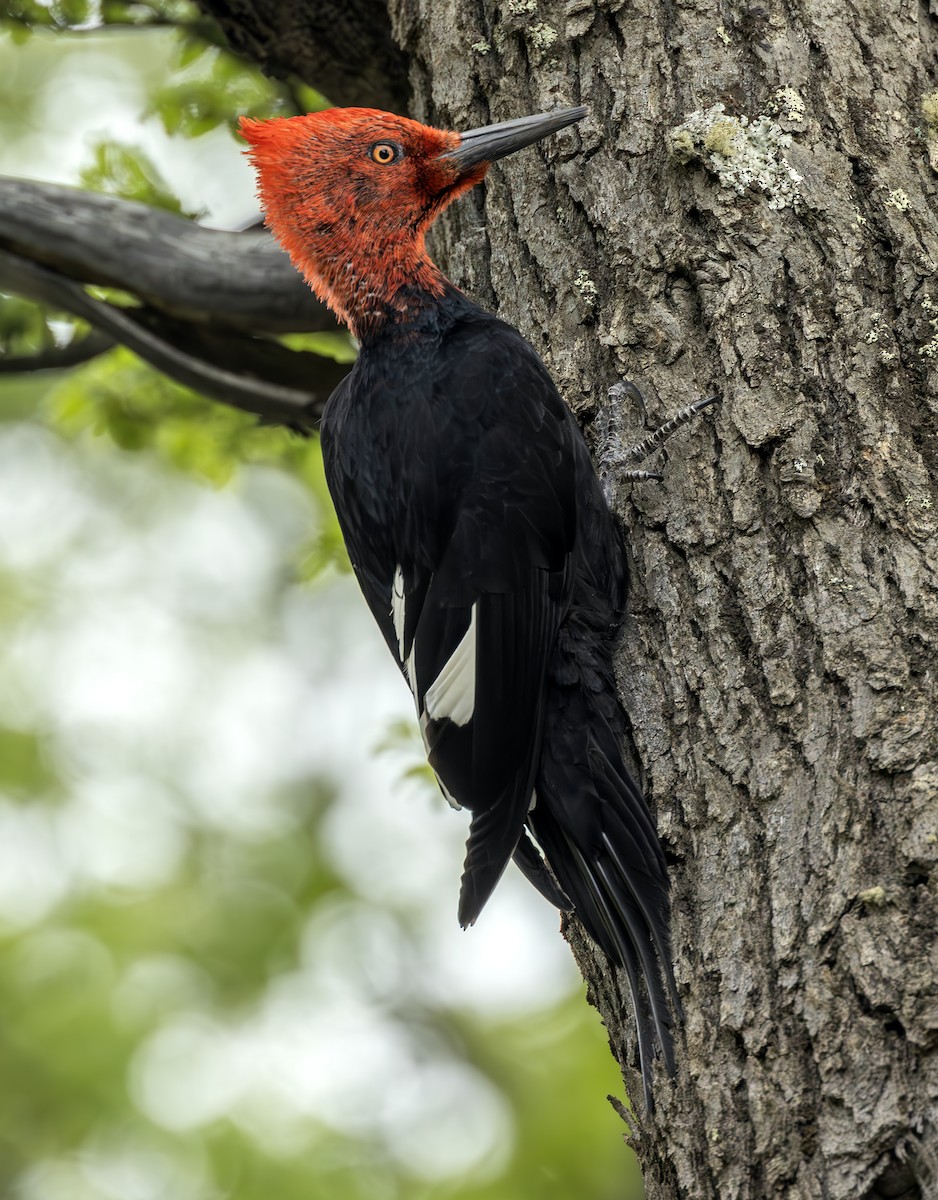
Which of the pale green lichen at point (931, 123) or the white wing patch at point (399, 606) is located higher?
the pale green lichen at point (931, 123)

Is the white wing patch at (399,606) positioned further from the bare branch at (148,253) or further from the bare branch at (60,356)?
the bare branch at (60,356)

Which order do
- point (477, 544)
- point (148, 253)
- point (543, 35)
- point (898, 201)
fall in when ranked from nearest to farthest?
point (898, 201) → point (477, 544) → point (543, 35) → point (148, 253)

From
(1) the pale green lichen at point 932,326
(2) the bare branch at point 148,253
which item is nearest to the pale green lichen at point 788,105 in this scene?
(1) the pale green lichen at point 932,326

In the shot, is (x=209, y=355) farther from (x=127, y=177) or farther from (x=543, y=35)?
(x=543, y=35)

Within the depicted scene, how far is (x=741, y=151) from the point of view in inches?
90.4

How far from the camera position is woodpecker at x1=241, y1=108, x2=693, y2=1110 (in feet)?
7.06

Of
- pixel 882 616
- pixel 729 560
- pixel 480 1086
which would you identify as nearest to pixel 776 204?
pixel 729 560

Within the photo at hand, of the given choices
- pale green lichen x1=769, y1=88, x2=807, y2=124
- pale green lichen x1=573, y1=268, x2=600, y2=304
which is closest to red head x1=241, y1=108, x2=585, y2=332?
pale green lichen x1=573, y1=268, x2=600, y2=304

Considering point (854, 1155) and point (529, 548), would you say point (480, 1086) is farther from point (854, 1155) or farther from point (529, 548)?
point (854, 1155)

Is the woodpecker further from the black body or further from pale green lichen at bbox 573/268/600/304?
pale green lichen at bbox 573/268/600/304

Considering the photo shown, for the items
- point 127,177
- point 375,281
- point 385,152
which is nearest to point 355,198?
point 385,152

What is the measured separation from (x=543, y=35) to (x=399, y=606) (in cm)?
123

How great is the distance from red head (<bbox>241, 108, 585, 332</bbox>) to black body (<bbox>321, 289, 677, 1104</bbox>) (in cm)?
14

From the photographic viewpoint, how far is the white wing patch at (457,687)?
7.66ft
